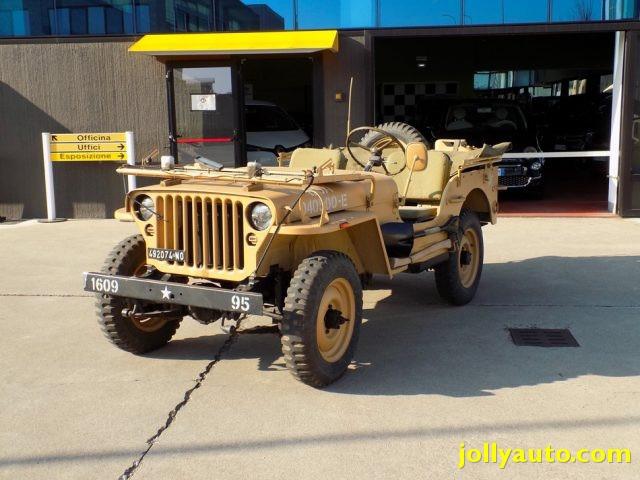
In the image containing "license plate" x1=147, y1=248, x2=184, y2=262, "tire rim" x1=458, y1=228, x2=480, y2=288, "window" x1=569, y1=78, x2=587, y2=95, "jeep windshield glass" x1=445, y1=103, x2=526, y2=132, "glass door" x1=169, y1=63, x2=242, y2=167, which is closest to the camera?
"license plate" x1=147, y1=248, x2=184, y2=262

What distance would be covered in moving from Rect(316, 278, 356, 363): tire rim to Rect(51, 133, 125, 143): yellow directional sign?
24.3 feet

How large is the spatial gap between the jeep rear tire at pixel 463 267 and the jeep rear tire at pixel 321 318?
157 centimetres

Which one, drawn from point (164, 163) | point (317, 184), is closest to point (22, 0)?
point (164, 163)

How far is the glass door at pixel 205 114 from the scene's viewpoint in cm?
1047

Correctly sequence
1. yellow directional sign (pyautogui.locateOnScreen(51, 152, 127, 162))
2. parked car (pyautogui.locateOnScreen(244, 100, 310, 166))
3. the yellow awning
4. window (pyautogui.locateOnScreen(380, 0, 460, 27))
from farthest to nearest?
parked car (pyautogui.locateOnScreen(244, 100, 310, 166)) < yellow directional sign (pyautogui.locateOnScreen(51, 152, 127, 162)) < window (pyautogui.locateOnScreen(380, 0, 460, 27)) < the yellow awning

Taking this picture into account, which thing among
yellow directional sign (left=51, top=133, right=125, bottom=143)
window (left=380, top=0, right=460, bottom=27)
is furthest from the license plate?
window (left=380, top=0, right=460, bottom=27)

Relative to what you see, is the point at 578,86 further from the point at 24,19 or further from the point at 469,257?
the point at 469,257

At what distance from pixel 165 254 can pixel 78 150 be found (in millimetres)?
7296

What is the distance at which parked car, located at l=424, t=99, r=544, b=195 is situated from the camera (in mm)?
11758

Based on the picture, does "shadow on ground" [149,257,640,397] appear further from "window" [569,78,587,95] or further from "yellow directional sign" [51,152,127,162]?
"window" [569,78,587,95]

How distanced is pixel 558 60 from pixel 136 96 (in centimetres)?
1113

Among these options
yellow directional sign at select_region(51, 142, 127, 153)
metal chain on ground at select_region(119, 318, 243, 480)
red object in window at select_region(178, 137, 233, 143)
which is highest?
red object in window at select_region(178, 137, 233, 143)

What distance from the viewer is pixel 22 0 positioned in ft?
34.6

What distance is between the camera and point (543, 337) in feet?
16.1
